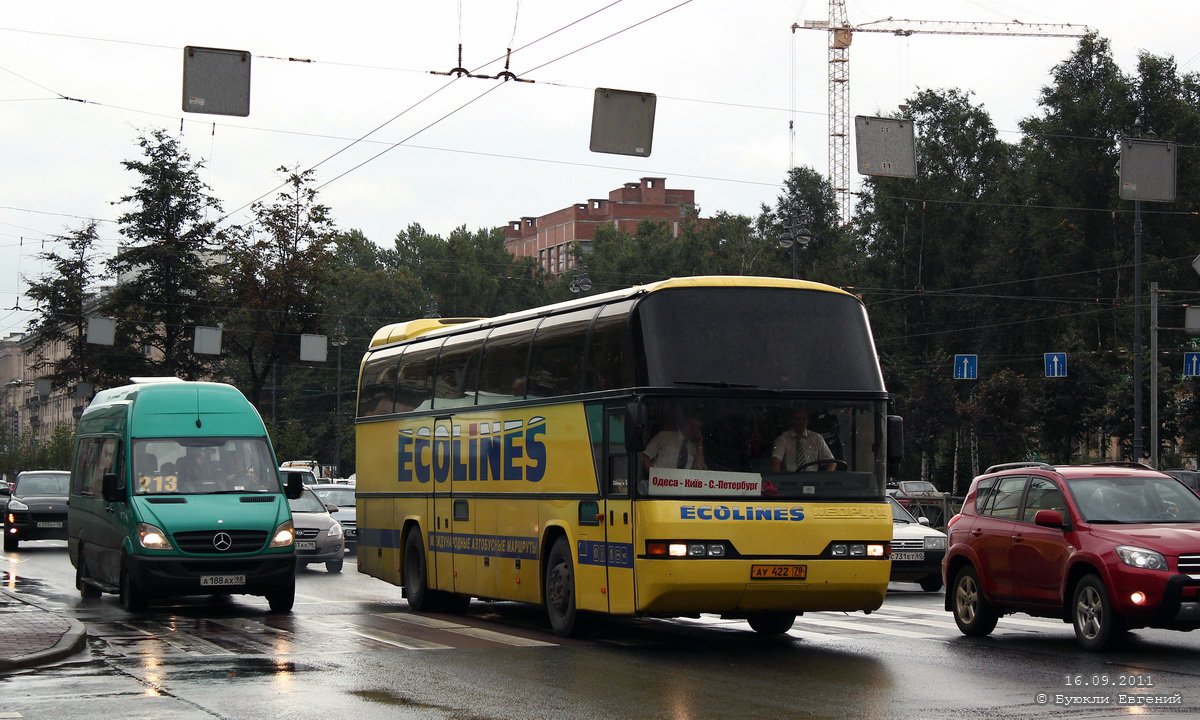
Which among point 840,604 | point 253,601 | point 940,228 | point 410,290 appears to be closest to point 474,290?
point 410,290

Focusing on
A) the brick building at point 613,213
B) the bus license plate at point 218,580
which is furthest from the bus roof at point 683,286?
the brick building at point 613,213

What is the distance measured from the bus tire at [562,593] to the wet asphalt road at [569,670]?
226mm

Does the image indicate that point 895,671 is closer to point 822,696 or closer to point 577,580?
point 822,696

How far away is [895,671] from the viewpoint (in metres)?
12.3

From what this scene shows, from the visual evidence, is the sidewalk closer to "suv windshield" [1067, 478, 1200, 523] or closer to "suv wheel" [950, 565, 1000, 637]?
"suv wheel" [950, 565, 1000, 637]

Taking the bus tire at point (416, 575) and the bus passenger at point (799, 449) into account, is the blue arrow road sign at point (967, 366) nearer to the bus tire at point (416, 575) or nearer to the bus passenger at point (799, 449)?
the bus tire at point (416, 575)

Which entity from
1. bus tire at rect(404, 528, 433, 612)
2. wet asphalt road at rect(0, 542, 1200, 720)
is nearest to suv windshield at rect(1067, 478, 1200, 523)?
wet asphalt road at rect(0, 542, 1200, 720)

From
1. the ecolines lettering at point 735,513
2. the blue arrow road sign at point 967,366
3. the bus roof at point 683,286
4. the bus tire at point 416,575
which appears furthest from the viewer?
the blue arrow road sign at point 967,366

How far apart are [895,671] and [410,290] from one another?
9943 centimetres

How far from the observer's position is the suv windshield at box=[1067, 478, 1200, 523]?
14039 mm

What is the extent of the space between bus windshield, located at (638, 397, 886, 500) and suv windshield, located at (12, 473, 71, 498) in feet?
81.2

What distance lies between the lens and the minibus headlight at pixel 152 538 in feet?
57.5

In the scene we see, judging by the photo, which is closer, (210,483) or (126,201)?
(210,483)

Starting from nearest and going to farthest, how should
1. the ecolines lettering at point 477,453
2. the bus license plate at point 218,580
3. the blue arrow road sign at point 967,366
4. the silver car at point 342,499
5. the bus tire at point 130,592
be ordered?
the ecolines lettering at point 477,453 < the bus license plate at point 218,580 < the bus tire at point 130,592 < the silver car at point 342,499 < the blue arrow road sign at point 967,366
